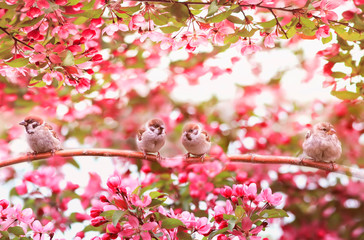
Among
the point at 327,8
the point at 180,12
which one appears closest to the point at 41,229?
the point at 180,12

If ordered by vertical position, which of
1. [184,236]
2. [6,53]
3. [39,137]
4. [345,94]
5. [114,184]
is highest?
[6,53]

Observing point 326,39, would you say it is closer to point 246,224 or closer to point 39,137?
point 246,224

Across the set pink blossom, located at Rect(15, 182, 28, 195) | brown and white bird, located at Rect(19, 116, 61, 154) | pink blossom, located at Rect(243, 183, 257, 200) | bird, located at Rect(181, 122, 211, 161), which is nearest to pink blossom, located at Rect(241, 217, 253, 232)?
pink blossom, located at Rect(243, 183, 257, 200)

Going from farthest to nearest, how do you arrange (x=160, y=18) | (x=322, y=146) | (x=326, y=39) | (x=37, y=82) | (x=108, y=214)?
(x=322, y=146) < (x=326, y=39) < (x=37, y=82) < (x=160, y=18) < (x=108, y=214)

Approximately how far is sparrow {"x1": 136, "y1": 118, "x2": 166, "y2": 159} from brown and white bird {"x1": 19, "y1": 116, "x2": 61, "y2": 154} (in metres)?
0.68

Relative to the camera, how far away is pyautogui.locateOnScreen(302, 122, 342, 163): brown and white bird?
3.23m

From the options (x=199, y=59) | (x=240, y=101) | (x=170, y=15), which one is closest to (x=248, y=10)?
(x=170, y=15)

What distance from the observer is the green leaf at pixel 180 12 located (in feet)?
6.86

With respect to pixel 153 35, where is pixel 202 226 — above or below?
below

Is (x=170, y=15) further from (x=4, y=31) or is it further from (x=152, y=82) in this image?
(x=152, y=82)

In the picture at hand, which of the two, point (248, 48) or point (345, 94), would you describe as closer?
point (248, 48)

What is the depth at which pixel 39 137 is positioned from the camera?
351 centimetres

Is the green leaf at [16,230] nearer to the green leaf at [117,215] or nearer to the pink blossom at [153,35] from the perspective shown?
the green leaf at [117,215]

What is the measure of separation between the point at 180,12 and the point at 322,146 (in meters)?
1.71
